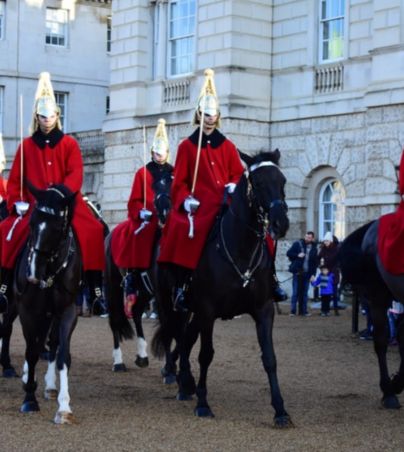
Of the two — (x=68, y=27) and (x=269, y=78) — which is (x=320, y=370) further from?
(x=68, y=27)

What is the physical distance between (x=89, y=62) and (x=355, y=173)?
21569mm

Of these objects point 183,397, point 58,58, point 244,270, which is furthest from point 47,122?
point 58,58

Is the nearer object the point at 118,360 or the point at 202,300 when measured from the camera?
the point at 202,300

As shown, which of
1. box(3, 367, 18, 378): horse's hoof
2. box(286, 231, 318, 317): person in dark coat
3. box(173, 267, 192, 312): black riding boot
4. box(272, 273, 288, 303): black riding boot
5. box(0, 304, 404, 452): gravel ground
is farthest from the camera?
box(286, 231, 318, 317): person in dark coat

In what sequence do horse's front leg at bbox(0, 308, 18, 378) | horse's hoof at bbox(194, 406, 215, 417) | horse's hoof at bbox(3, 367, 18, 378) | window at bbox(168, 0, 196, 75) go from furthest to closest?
window at bbox(168, 0, 196, 75), horse's hoof at bbox(3, 367, 18, 378), horse's front leg at bbox(0, 308, 18, 378), horse's hoof at bbox(194, 406, 215, 417)

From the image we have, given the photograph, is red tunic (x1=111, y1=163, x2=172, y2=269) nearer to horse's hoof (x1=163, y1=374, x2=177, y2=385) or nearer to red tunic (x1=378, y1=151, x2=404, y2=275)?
horse's hoof (x1=163, y1=374, x2=177, y2=385)

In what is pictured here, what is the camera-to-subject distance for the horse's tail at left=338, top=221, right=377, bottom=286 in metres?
11.9

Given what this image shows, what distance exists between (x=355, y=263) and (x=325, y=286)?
13113 mm

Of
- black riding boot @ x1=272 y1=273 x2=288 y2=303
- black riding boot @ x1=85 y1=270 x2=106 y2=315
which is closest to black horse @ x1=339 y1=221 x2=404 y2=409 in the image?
black riding boot @ x1=272 y1=273 x2=288 y2=303

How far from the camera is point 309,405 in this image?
11344mm

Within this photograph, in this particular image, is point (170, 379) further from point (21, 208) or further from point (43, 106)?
point (43, 106)

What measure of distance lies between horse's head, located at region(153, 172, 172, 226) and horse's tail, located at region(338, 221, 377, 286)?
2.52 meters

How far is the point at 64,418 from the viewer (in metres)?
10.2

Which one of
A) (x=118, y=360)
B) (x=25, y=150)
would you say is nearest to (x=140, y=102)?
(x=118, y=360)
